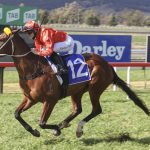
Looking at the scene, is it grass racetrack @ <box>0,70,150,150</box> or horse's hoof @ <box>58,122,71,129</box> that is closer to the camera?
grass racetrack @ <box>0,70,150,150</box>

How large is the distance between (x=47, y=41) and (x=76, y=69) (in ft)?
2.23

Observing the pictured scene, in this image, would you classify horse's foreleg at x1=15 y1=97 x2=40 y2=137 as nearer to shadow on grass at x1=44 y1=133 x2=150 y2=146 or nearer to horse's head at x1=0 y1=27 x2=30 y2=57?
shadow on grass at x1=44 y1=133 x2=150 y2=146

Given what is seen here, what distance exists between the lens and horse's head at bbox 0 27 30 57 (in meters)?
6.64

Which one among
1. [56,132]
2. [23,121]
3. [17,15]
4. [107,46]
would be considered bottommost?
[56,132]

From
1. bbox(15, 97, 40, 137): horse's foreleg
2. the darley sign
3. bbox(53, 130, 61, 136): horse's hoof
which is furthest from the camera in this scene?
the darley sign

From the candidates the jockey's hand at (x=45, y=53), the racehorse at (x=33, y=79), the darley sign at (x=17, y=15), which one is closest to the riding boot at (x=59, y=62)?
the racehorse at (x=33, y=79)

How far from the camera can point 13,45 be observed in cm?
677

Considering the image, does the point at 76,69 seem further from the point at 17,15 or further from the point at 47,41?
the point at 17,15

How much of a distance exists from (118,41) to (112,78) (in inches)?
221

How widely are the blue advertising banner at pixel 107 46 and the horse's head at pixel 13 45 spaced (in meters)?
5.99

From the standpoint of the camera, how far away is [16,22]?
27.1 m

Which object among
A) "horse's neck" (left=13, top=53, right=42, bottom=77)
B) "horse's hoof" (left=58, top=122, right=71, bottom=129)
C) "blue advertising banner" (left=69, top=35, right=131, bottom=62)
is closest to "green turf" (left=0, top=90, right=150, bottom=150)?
"horse's hoof" (left=58, top=122, right=71, bottom=129)

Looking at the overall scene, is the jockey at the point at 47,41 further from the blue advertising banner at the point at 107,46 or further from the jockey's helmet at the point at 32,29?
the blue advertising banner at the point at 107,46

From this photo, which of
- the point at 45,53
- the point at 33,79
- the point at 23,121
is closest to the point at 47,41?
the point at 45,53
